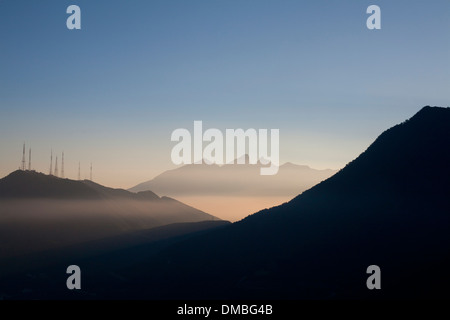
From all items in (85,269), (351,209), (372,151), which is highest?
(372,151)

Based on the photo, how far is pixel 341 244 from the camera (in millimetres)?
123500

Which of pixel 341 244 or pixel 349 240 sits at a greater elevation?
pixel 349 240

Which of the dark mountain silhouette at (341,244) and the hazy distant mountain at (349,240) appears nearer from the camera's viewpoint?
the hazy distant mountain at (349,240)

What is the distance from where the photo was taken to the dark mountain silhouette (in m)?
107

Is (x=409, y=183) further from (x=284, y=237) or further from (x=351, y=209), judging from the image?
(x=284, y=237)

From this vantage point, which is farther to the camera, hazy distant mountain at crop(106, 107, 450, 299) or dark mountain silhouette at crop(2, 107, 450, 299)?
dark mountain silhouette at crop(2, 107, 450, 299)

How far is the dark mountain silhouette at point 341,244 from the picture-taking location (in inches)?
4198

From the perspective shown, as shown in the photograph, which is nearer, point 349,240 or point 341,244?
point 341,244
